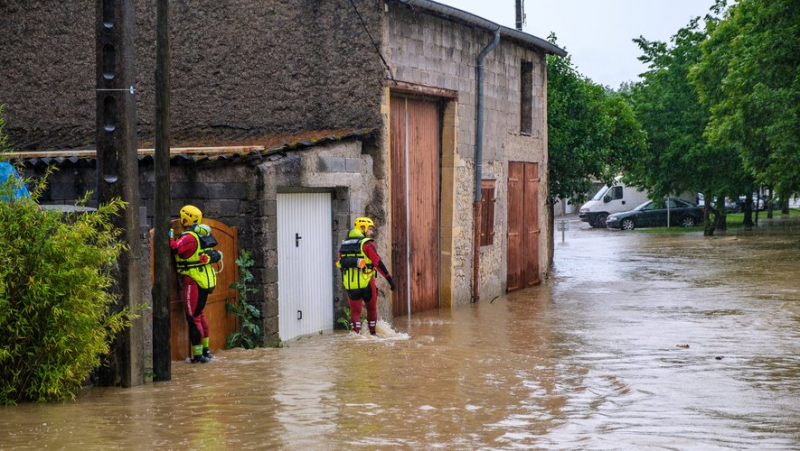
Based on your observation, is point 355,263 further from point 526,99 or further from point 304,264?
point 526,99

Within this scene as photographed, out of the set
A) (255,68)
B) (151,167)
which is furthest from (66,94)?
(151,167)

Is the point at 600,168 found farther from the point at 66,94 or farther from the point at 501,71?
the point at 66,94

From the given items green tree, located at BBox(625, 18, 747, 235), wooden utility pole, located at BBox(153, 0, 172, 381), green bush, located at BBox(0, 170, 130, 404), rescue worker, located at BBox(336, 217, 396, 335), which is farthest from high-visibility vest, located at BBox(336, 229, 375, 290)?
green tree, located at BBox(625, 18, 747, 235)

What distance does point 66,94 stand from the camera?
A: 17.1 metres

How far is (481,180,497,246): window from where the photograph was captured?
19.2m

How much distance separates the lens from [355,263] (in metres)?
13.4

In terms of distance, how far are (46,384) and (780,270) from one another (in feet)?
62.6

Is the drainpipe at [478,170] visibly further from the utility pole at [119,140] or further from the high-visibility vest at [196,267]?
the utility pole at [119,140]

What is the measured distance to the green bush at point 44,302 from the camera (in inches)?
342

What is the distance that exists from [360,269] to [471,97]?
600 centimetres

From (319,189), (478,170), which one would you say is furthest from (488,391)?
(478,170)

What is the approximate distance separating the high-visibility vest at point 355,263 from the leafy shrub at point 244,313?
52.3 inches

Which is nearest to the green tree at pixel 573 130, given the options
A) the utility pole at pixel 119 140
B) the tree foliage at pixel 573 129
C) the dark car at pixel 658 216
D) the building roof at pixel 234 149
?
the tree foliage at pixel 573 129

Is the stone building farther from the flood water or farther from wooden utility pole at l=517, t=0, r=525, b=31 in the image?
wooden utility pole at l=517, t=0, r=525, b=31
